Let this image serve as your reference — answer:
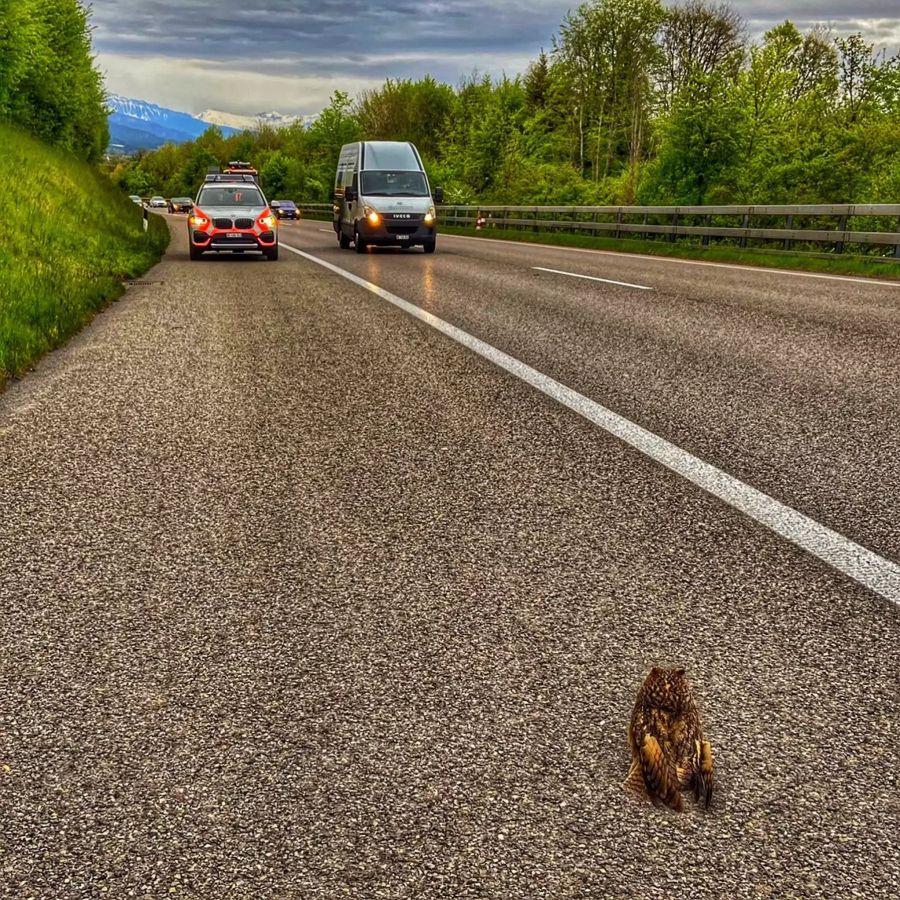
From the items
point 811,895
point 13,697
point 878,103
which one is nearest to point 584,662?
point 811,895

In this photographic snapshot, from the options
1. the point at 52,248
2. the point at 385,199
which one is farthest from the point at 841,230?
the point at 52,248

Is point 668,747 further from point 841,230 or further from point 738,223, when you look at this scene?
point 738,223

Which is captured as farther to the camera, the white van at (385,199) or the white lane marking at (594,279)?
the white van at (385,199)

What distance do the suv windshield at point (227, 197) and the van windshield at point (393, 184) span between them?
333cm

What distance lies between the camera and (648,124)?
205 ft

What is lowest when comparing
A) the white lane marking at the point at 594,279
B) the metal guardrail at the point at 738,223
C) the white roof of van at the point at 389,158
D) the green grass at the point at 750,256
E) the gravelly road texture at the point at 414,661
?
the gravelly road texture at the point at 414,661

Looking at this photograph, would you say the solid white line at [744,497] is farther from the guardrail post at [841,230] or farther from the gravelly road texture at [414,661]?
the guardrail post at [841,230]

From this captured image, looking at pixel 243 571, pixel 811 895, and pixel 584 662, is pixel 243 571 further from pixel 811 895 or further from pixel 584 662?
pixel 811 895

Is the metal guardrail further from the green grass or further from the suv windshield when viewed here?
the suv windshield

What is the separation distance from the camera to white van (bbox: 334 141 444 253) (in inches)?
827

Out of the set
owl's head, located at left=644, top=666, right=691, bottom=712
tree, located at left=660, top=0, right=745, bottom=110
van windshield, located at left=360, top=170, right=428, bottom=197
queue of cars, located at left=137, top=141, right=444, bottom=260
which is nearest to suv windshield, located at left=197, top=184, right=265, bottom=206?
queue of cars, located at left=137, top=141, right=444, bottom=260

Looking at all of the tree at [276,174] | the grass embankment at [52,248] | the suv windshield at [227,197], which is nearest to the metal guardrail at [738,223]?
the suv windshield at [227,197]

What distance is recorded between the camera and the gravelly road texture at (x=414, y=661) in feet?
5.89

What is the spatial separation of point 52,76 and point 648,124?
41.5 meters
